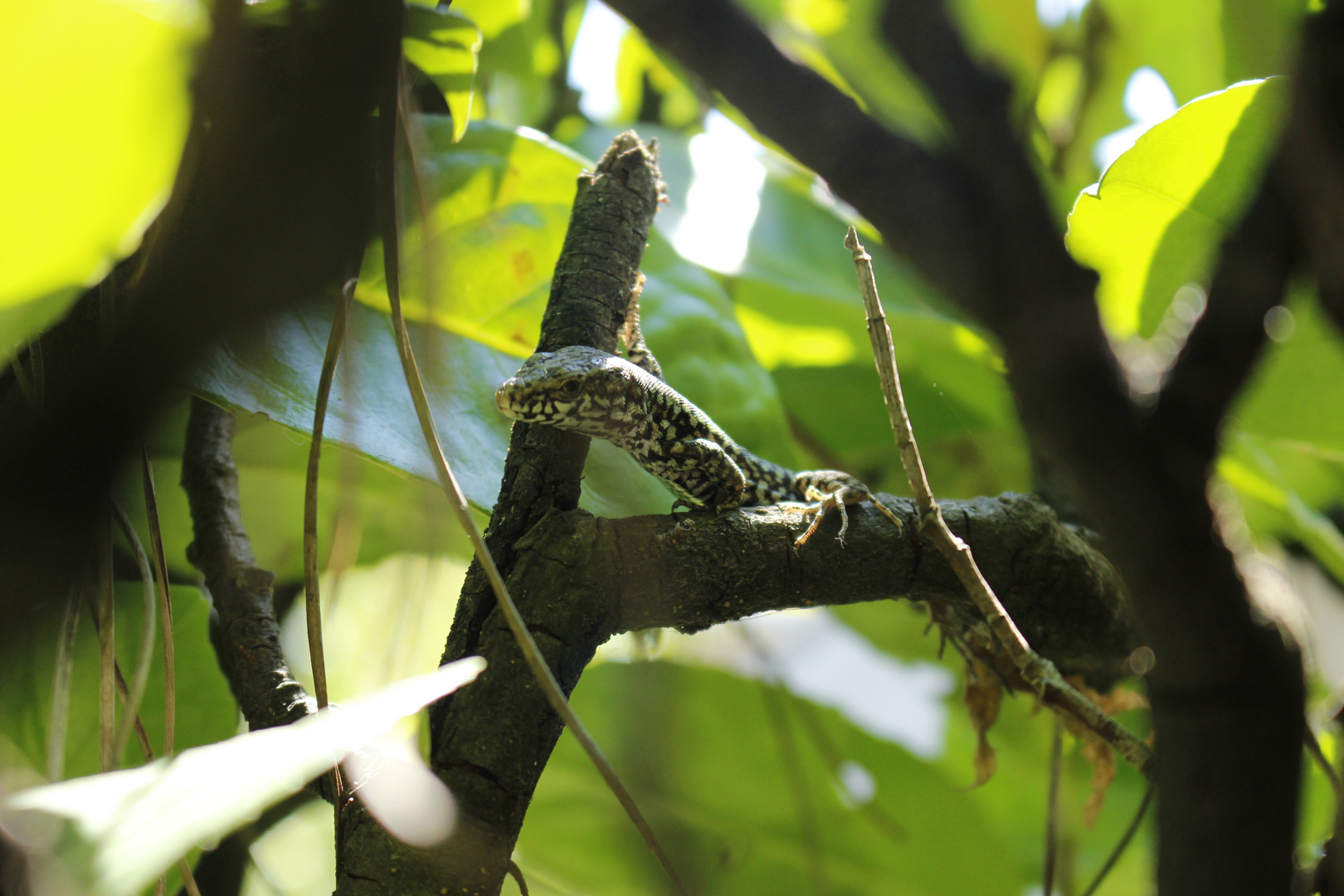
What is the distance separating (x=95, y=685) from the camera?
0.72m

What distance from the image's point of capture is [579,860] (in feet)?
3.57

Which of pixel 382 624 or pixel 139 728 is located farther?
pixel 382 624

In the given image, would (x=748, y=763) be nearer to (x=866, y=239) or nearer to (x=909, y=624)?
(x=909, y=624)

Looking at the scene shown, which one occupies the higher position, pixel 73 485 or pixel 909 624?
pixel 73 485

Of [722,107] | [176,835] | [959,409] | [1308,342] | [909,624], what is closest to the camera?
[176,835]

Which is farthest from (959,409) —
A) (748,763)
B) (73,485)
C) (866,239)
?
(73,485)

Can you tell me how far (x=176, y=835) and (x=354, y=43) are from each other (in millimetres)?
513

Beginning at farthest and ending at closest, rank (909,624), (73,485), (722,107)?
(909,624) → (722,107) → (73,485)

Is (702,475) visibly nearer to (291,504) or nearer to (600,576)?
(600,576)

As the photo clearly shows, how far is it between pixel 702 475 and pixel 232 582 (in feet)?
1.36

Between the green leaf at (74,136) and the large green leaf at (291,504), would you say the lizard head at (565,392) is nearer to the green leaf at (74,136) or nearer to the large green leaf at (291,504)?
the large green leaf at (291,504)

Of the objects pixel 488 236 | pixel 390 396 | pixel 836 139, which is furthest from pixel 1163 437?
pixel 488 236

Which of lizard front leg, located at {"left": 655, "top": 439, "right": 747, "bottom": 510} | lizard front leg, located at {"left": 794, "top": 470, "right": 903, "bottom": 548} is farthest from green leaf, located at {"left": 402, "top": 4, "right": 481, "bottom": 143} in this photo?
lizard front leg, located at {"left": 794, "top": 470, "right": 903, "bottom": 548}

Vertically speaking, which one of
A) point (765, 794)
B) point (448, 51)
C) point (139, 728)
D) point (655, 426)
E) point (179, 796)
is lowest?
point (765, 794)
